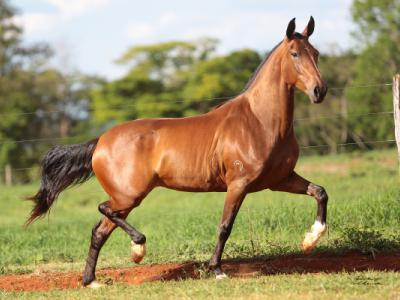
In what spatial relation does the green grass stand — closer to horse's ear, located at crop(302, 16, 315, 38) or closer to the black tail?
the black tail

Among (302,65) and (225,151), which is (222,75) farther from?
(302,65)

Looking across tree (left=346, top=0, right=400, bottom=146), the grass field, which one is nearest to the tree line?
tree (left=346, top=0, right=400, bottom=146)

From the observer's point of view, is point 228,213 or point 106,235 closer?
point 228,213

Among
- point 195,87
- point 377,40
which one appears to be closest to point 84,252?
point 377,40

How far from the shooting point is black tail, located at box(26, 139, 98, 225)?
9320 millimetres

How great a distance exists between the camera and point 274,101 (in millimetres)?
8539

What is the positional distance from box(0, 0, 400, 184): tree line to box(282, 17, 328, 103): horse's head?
63.2 feet

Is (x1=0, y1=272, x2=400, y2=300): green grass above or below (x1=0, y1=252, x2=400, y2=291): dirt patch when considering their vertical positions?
above

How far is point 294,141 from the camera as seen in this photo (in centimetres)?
856

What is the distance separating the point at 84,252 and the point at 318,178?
10.5 metres

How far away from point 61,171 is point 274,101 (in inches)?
105

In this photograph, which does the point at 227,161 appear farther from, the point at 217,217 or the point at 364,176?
the point at 364,176

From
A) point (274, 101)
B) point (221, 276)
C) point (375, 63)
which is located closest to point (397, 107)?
point (274, 101)

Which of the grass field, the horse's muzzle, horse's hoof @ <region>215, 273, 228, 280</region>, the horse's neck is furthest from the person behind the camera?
the horse's neck
